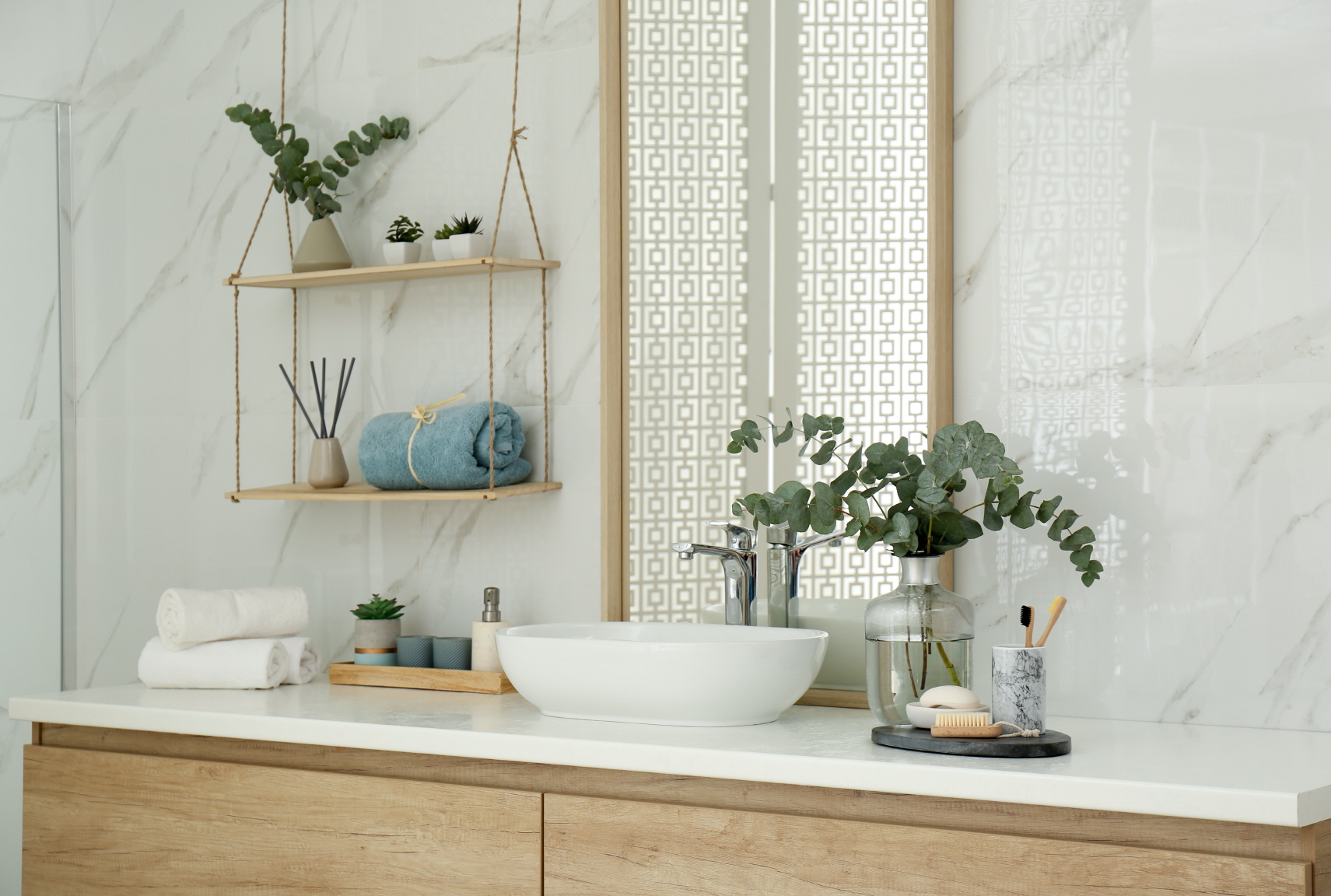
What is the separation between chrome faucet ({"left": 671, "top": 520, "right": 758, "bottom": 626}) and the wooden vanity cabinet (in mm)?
403

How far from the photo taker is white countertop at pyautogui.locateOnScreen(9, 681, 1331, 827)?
1.29m

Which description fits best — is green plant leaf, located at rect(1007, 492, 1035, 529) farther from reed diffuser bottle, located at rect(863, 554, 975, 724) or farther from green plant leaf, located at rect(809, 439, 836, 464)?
green plant leaf, located at rect(809, 439, 836, 464)

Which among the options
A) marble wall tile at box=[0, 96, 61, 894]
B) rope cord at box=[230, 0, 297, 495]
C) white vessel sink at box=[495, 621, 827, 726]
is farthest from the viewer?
marble wall tile at box=[0, 96, 61, 894]

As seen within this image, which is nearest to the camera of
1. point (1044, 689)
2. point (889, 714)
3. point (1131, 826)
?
point (1131, 826)

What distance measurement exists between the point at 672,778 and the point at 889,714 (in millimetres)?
304

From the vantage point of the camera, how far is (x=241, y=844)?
5.81 ft

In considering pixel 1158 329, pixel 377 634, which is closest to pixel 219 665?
pixel 377 634

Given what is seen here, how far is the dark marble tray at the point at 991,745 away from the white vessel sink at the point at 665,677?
186 mm

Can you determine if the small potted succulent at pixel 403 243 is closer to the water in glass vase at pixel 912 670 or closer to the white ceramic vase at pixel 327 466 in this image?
the white ceramic vase at pixel 327 466

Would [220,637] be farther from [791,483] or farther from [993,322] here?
[993,322]

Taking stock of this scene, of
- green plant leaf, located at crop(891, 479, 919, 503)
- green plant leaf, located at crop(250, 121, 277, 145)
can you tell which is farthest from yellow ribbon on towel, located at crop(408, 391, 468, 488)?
green plant leaf, located at crop(891, 479, 919, 503)

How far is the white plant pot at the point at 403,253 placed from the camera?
216 centimetres

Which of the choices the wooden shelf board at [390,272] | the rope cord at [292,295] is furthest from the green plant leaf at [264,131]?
the wooden shelf board at [390,272]

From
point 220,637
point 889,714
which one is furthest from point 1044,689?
point 220,637
